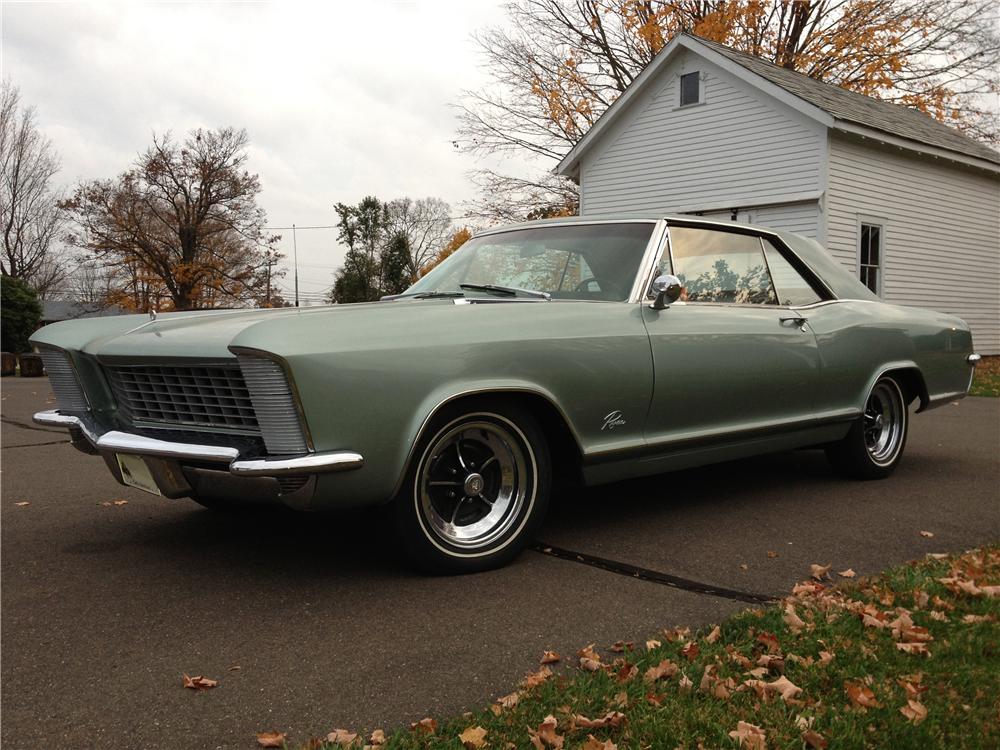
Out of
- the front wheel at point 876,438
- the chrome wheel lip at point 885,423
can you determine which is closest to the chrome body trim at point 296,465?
the front wheel at point 876,438

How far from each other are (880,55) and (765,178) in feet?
36.0

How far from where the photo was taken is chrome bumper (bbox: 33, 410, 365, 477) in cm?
281

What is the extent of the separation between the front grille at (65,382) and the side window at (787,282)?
11.7 feet

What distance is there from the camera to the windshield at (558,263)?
4.12 meters

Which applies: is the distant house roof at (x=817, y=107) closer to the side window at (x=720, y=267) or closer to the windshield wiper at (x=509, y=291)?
the side window at (x=720, y=267)

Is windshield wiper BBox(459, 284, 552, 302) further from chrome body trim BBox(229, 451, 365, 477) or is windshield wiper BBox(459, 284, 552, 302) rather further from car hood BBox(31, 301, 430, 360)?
chrome body trim BBox(229, 451, 365, 477)

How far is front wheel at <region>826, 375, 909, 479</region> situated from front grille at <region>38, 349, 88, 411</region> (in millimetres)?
4141

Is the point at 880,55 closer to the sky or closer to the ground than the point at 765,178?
closer to the sky

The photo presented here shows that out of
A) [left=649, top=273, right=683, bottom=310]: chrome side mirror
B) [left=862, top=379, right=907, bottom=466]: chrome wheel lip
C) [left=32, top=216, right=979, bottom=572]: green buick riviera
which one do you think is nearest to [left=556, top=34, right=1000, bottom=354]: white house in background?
→ [left=862, top=379, right=907, bottom=466]: chrome wheel lip

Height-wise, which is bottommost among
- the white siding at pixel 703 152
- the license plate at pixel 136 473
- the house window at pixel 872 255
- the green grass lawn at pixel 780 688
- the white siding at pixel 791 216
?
the green grass lawn at pixel 780 688

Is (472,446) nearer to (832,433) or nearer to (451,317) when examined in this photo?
(451,317)

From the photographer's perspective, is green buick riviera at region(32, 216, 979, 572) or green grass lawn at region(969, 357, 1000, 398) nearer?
green buick riviera at region(32, 216, 979, 572)

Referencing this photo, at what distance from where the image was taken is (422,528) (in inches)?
128

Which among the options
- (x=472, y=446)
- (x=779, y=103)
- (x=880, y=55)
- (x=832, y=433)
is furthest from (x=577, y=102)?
(x=472, y=446)
